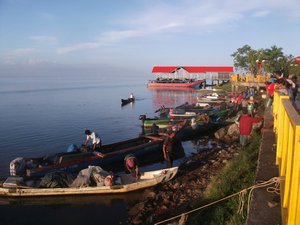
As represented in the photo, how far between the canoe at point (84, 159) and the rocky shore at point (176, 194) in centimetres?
312

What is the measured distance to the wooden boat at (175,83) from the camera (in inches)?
2923

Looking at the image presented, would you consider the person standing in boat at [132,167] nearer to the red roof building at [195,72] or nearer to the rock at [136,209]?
the rock at [136,209]

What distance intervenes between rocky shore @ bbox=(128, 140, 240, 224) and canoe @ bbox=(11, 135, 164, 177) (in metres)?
3.12

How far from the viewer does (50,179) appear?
12.6 m

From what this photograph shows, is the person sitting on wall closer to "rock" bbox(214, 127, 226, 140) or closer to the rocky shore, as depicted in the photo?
the rocky shore

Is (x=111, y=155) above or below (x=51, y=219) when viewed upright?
above

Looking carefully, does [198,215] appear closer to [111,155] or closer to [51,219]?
[51,219]

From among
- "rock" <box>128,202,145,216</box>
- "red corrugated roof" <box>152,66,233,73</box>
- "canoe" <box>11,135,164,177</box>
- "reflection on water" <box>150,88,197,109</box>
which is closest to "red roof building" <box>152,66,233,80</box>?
"red corrugated roof" <box>152,66,233,73</box>

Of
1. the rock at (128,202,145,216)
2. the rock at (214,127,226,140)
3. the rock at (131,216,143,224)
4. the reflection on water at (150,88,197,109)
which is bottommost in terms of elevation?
A: the rock at (128,202,145,216)

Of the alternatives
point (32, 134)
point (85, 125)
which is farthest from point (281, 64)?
point (32, 134)

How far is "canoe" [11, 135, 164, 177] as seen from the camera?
1390cm

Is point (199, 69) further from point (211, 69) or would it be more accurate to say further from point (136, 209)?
point (136, 209)

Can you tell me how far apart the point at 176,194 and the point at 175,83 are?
212ft

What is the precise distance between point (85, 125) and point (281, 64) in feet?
153
